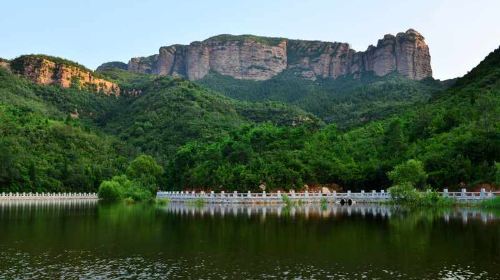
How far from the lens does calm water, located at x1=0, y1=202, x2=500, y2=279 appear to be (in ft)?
84.1

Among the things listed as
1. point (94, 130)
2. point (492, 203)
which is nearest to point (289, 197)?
point (492, 203)

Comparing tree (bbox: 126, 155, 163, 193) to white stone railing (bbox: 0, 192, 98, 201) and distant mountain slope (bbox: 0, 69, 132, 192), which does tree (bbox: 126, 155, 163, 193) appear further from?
distant mountain slope (bbox: 0, 69, 132, 192)

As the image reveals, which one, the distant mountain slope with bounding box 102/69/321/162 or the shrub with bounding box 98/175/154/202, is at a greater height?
the distant mountain slope with bounding box 102/69/321/162

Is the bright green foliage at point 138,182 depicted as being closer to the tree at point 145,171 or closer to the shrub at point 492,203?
the tree at point 145,171

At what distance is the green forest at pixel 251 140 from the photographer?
81.5m

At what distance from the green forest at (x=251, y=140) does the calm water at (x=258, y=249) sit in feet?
93.9

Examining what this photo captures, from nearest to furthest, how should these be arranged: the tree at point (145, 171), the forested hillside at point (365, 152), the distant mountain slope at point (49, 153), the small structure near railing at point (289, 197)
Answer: the forested hillside at point (365, 152)
the small structure near railing at point (289, 197)
the tree at point (145, 171)
the distant mountain slope at point (49, 153)

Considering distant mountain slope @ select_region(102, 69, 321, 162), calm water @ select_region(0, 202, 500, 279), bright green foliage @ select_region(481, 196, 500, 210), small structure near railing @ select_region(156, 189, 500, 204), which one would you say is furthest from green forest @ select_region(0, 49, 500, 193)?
calm water @ select_region(0, 202, 500, 279)

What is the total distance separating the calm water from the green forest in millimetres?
28623

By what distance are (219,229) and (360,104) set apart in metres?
151

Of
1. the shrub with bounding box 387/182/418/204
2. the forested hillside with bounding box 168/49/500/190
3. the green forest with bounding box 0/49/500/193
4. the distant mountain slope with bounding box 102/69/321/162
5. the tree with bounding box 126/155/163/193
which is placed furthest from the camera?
the distant mountain slope with bounding box 102/69/321/162

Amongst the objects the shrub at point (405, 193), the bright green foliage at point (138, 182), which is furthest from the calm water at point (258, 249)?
the bright green foliage at point (138, 182)

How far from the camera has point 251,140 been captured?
109 metres

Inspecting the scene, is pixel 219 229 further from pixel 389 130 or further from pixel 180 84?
pixel 180 84
